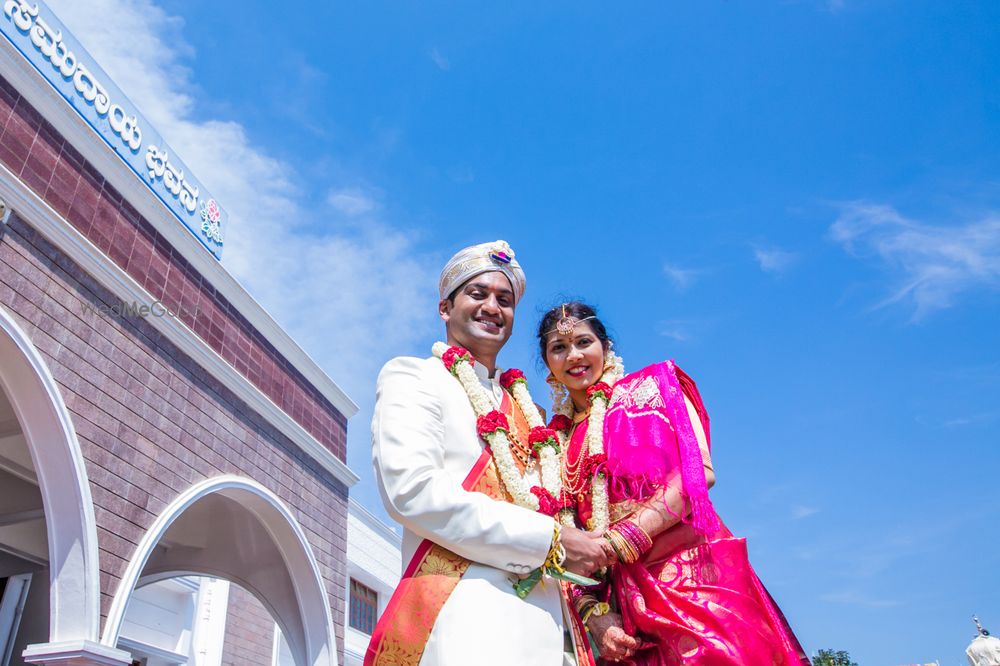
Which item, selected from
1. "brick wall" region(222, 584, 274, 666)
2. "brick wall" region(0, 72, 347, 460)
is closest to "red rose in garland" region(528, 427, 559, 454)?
"brick wall" region(0, 72, 347, 460)

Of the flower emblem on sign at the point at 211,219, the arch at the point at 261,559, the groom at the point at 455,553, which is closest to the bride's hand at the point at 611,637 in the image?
the groom at the point at 455,553

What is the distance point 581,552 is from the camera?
187 centimetres

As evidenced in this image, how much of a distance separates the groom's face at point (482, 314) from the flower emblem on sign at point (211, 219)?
674cm

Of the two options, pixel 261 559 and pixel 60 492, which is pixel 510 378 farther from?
pixel 261 559

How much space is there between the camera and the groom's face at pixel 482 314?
8.01 feet

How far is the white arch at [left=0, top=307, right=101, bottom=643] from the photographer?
529cm

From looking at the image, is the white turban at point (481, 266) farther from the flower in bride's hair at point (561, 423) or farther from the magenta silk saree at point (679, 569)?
the magenta silk saree at point (679, 569)

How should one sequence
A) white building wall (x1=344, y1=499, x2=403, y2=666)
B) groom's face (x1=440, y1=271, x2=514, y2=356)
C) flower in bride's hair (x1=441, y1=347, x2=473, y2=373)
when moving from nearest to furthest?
1. flower in bride's hair (x1=441, y1=347, x2=473, y2=373)
2. groom's face (x1=440, y1=271, x2=514, y2=356)
3. white building wall (x1=344, y1=499, x2=403, y2=666)

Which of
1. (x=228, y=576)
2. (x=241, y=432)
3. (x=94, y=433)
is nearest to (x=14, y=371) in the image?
(x=94, y=433)

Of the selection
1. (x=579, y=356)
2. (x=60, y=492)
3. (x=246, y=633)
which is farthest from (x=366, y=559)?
(x=579, y=356)

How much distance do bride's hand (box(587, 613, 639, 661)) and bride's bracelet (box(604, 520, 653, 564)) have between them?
0.19m

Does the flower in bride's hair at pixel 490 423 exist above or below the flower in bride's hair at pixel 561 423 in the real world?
below

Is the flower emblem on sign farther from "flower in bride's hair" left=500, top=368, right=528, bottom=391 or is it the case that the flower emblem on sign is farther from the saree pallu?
the saree pallu

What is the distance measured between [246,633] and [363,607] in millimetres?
2892
